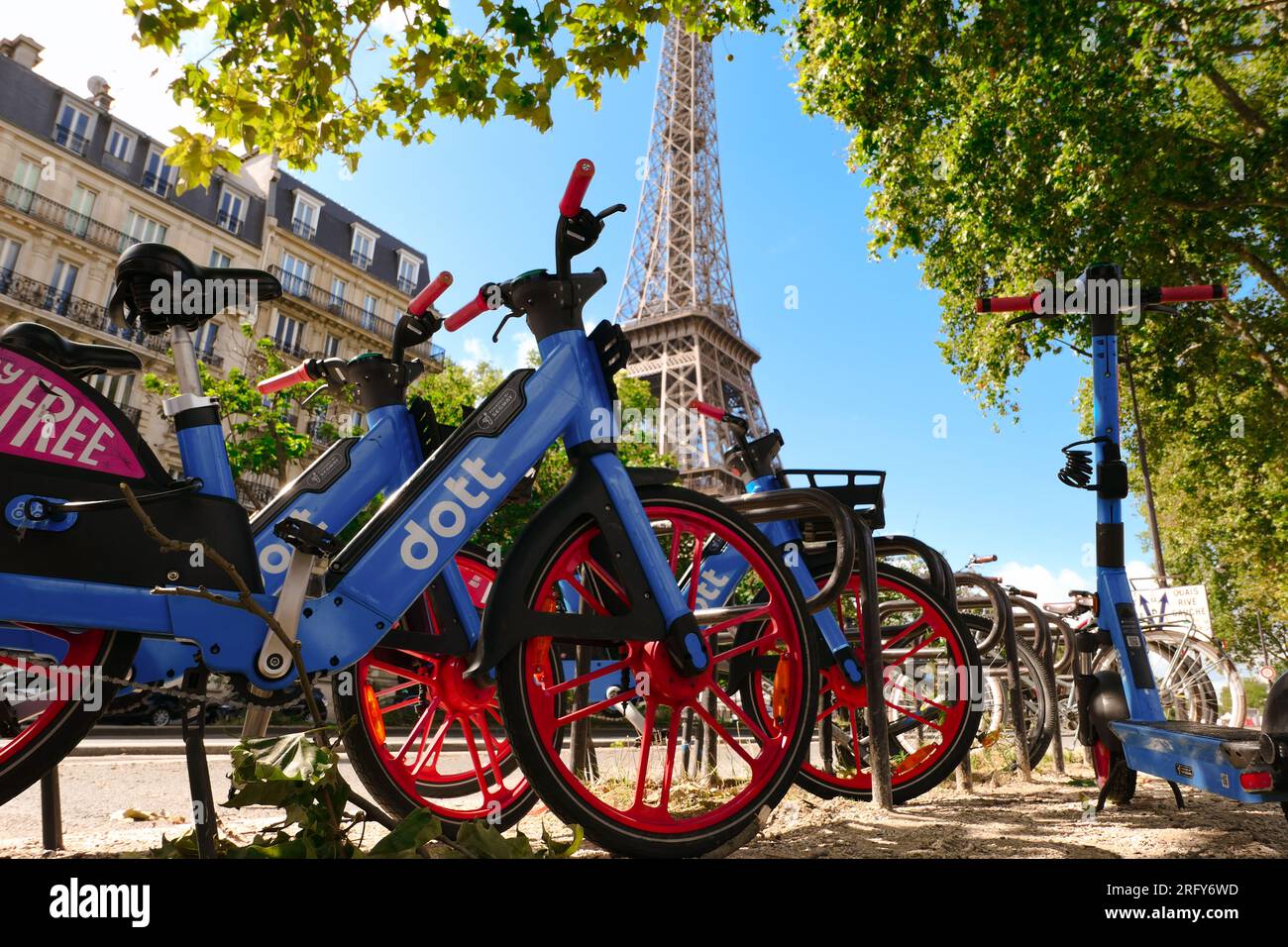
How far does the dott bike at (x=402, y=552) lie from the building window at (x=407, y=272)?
34758 millimetres

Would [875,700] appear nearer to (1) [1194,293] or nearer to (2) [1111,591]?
(2) [1111,591]

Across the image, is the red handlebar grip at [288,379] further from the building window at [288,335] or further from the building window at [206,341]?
the building window at [288,335]

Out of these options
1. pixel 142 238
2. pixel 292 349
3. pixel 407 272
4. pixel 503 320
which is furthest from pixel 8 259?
pixel 503 320

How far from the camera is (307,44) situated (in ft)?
12.1

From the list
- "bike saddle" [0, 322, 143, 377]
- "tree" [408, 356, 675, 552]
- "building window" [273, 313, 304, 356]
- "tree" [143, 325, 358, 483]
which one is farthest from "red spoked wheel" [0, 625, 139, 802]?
"building window" [273, 313, 304, 356]

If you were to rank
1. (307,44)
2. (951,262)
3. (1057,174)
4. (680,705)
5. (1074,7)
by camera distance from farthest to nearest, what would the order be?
(951,262), (1057,174), (1074,7), (307,44), (680,705)

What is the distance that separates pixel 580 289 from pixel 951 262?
1051 centimetres

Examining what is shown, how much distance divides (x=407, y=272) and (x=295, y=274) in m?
6.91

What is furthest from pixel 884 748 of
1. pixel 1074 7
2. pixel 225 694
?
pixel 1074 7

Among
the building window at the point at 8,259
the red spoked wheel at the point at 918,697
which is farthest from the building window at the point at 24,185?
the red spoked wheel at the point at 918,697

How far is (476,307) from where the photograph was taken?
260 cm

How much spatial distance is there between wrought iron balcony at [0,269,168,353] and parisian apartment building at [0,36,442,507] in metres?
0.04

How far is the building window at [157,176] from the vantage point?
85.1 feet

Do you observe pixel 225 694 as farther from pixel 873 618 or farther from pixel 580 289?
pixel 873 618
